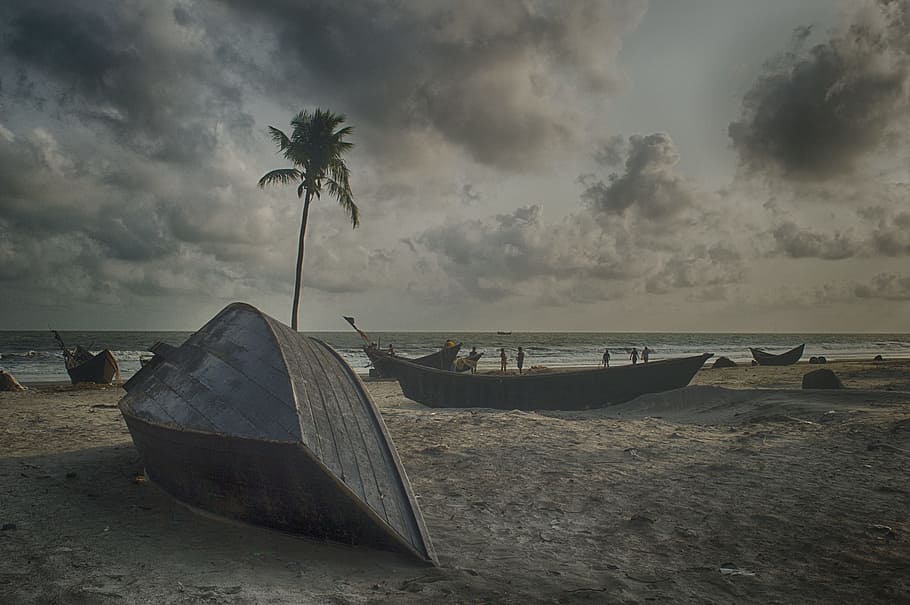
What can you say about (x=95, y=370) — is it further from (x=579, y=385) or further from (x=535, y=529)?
(x=535, y=529)

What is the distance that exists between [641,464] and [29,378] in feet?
96.0

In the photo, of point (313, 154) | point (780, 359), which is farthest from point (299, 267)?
point (780, 359)

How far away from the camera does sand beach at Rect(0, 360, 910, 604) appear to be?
2.97m

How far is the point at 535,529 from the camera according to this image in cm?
414

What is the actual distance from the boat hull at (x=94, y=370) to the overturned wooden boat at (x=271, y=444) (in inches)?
704

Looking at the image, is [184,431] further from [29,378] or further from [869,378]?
[29,378]

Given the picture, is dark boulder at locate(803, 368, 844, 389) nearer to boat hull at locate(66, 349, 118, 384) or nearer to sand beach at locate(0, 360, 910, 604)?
sand beach at locate(0, 360, 910, 604)

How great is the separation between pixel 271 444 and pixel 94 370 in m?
20.4

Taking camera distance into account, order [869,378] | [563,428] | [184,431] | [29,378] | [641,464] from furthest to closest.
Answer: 1. [29,378]
2. [869,378]
3. [563,428]
4. [641,464]
5. [184,431]

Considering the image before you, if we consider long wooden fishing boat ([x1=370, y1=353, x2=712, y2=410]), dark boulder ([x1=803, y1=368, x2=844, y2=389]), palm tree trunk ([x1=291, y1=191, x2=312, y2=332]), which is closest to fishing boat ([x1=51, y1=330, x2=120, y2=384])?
palm tree trunk ([x1=291, y1=191, x2=312, y2=332])

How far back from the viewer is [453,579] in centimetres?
311

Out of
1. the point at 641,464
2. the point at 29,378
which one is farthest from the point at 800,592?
the point at 29,378

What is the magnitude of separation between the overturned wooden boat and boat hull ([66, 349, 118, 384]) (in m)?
17.9

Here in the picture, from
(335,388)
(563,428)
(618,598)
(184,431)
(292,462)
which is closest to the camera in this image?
(618,598)
